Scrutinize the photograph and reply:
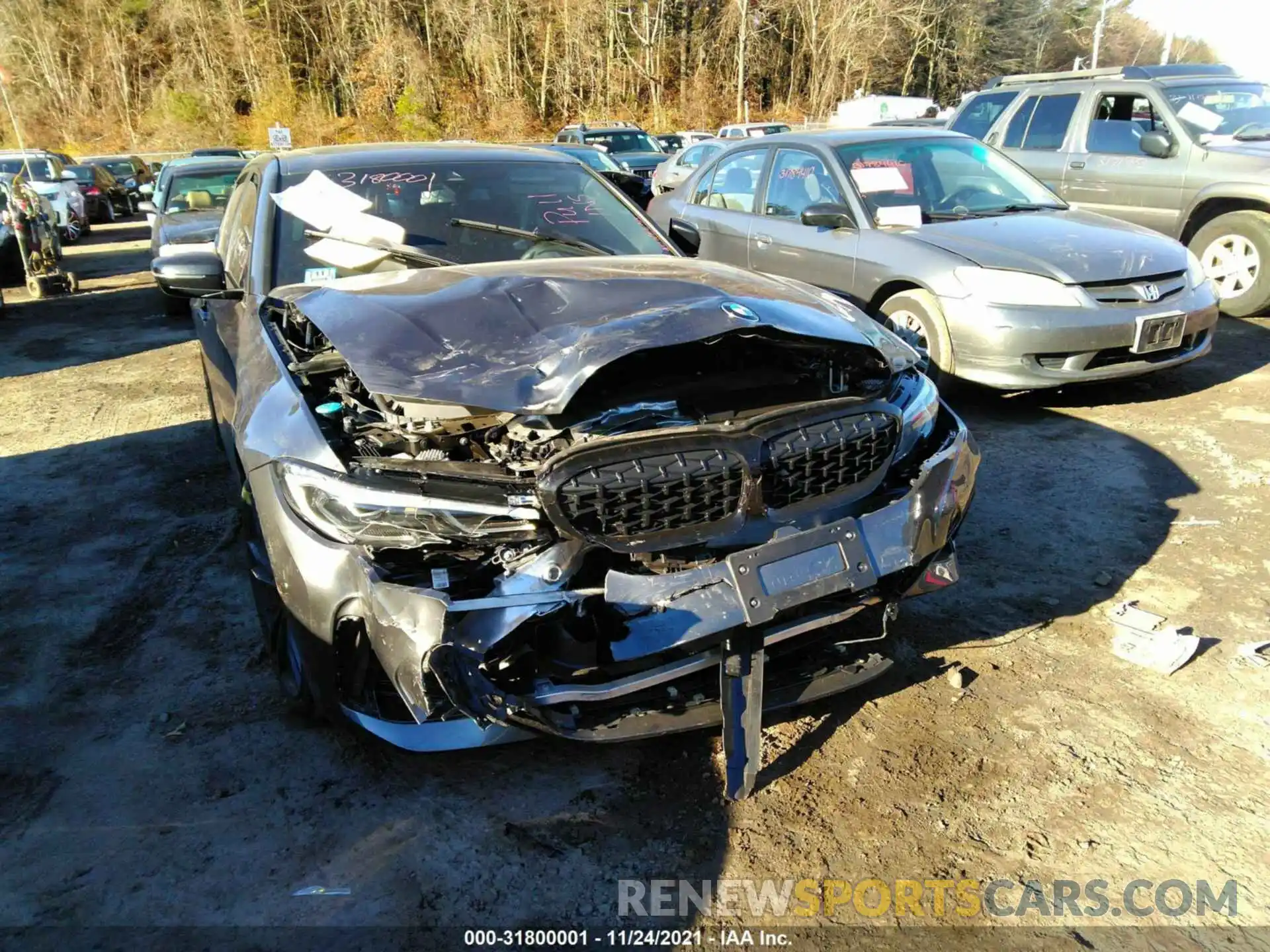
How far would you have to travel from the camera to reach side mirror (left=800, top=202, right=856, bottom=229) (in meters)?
5.95

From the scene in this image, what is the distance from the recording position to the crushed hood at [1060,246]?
17.1 feet

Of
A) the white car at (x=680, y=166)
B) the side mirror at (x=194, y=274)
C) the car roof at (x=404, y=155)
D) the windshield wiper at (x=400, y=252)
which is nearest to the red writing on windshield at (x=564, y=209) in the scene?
the car roof at (x=404, y=155)

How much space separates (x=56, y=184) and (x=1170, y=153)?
62.2ft

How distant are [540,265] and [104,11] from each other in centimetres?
5123

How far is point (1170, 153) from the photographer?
7.66m

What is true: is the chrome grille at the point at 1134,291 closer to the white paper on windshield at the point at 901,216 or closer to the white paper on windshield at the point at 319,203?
the white paper on windshield at the point at 901,216

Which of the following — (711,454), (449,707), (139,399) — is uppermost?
(711,454)

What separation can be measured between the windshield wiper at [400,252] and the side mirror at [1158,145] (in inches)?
268

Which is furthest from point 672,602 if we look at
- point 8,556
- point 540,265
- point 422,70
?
point 422,70

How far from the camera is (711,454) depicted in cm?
233

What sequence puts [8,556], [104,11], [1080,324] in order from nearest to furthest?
[8,556]
[1080,324]
[104,11]

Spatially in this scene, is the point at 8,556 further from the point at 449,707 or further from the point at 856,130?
the point at 856,130

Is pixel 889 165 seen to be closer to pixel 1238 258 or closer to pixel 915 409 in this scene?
pixel 1238 258

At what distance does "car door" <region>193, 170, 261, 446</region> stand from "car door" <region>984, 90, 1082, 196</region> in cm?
700
